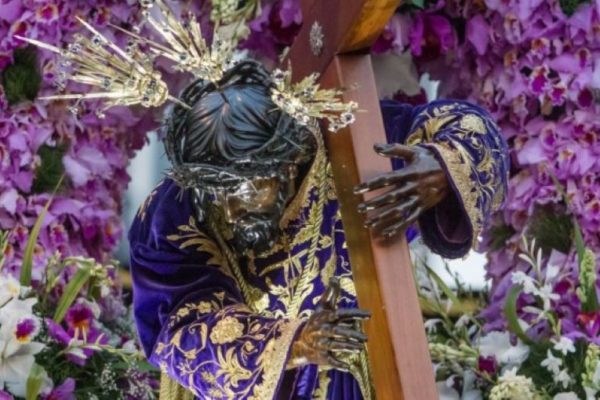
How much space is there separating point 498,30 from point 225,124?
0.68 meters

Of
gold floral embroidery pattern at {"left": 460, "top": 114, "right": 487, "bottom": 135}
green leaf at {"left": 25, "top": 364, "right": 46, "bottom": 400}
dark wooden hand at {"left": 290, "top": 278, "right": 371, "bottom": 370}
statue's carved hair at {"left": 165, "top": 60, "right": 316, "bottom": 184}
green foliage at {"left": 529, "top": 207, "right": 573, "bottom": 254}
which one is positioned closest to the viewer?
dark wooden hand at {"left": 290, "top": 278, "right": 371, "bottom": 370}

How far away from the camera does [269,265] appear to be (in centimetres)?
223

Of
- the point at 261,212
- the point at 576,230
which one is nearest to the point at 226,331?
the point at 261,212

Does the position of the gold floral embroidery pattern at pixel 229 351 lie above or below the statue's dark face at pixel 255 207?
below

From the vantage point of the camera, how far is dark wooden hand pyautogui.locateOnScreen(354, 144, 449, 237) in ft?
6.42

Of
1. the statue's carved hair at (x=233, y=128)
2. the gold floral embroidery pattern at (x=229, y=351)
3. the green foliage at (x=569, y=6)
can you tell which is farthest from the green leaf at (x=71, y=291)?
the green foliage at (x=569, y=6)

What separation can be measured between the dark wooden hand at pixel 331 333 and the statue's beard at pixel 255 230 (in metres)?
0.16

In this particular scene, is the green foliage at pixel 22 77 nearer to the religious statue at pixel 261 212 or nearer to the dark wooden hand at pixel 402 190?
the religious statue at pixel 261 212

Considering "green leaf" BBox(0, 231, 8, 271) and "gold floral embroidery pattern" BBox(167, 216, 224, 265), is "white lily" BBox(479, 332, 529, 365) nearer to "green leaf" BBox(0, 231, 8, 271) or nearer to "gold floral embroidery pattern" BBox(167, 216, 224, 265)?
"gold floral embroidery pattern" BBox(167, 216, 224, 265)

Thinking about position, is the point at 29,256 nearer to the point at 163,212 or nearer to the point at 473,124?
the point at 163,212

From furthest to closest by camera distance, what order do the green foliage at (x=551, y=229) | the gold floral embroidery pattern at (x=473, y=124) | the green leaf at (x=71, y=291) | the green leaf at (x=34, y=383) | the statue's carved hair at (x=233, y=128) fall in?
the green foliage at (x=551, y=229)
the green leaf at (x=71, y=291)
the green leaf at (x=34, y=383)
the gold floral embroidery pattern at (x=473, y=124)
the statue's carved hair at (x=233, y=128)

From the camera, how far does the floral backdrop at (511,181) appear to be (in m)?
2.47

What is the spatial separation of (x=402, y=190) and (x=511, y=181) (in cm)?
67

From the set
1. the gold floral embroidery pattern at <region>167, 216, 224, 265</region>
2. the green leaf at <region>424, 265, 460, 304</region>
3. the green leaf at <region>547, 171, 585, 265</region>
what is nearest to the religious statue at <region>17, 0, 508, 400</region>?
the gold floral embroidery pattern at <region>167, 216, 224, 265</region>
